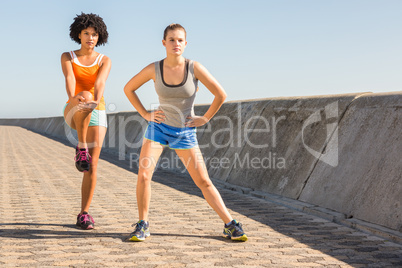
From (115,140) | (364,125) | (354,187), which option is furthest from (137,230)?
(115,140)

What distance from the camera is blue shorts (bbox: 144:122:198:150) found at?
190 inches

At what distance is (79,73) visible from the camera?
5.30 meters

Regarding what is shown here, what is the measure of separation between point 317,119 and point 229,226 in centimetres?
323

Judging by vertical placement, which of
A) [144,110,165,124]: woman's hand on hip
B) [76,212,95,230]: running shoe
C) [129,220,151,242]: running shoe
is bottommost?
[76,212,95,230]: running shoe

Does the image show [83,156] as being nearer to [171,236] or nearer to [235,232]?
[171,236]

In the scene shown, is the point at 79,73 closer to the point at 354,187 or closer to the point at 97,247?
the point at 97,247

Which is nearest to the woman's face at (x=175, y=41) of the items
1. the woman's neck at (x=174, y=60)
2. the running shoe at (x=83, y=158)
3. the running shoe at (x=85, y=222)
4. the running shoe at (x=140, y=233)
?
the woman's neck at (x=174, y=60)

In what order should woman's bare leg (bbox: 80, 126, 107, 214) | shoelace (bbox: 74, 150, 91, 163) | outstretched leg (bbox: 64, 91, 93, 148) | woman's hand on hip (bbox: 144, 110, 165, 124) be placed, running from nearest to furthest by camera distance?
woman's hand on hip (bbox: 144, 110, 165, 124)
outstretched leg (bbox: 64, 91, 93, 148)
shoelace (bbox: 74, 150, 91, 163)
woman's bare leg (bbox: 80, 126, 107, 214)

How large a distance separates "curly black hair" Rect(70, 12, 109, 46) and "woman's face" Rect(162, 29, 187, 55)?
1.24 metres

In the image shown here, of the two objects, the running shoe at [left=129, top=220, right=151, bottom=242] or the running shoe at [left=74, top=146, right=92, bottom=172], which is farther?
the running shoe at [left=74, top=146, right=92, bottom=172]

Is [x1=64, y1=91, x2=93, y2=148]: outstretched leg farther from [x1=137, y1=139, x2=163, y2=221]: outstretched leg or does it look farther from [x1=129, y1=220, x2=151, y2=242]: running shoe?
[x1=129, y1=220, x2=151, y2=242]: running shoe

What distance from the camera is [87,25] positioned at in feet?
17.9

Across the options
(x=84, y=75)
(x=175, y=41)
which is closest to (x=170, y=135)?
(x=175, y=41)

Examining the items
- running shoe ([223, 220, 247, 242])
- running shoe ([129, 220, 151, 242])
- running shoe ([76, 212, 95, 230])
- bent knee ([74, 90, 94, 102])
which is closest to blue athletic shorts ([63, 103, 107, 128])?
bent knee ([74, 90, 94, 102])
